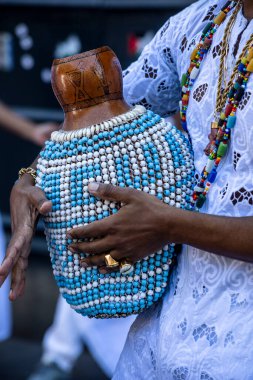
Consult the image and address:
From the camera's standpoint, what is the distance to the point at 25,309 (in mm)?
5645

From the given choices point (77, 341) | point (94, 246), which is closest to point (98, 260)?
point (94, 246)

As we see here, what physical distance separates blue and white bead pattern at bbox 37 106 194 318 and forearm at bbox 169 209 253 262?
0.28 feet

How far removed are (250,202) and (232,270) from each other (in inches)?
6.7

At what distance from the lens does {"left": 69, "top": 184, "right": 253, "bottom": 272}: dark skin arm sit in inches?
72.7

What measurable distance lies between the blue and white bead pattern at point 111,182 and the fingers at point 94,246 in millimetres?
41

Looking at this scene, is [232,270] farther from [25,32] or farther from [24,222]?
[25,32]

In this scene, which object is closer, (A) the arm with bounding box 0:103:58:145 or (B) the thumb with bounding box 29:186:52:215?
(B) the thumb with bounding box 29:186:52:215

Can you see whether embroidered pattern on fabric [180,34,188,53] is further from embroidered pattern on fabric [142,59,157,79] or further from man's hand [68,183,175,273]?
man's hand [68,183,175,273]

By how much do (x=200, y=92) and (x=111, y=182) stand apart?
1.16 ft

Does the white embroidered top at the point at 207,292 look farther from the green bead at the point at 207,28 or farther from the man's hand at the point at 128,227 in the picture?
the man's hand at the point at 128,227

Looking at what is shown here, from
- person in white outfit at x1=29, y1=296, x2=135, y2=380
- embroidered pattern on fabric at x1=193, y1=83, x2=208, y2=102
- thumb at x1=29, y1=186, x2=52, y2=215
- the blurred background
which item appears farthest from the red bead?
the blurred background

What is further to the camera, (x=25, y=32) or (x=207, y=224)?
(x=25, y=32)

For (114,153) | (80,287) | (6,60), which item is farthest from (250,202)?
(6,60)

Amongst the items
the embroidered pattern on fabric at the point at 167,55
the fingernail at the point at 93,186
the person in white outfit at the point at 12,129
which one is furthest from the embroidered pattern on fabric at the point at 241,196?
the person in white outfit at the point at 12,129
